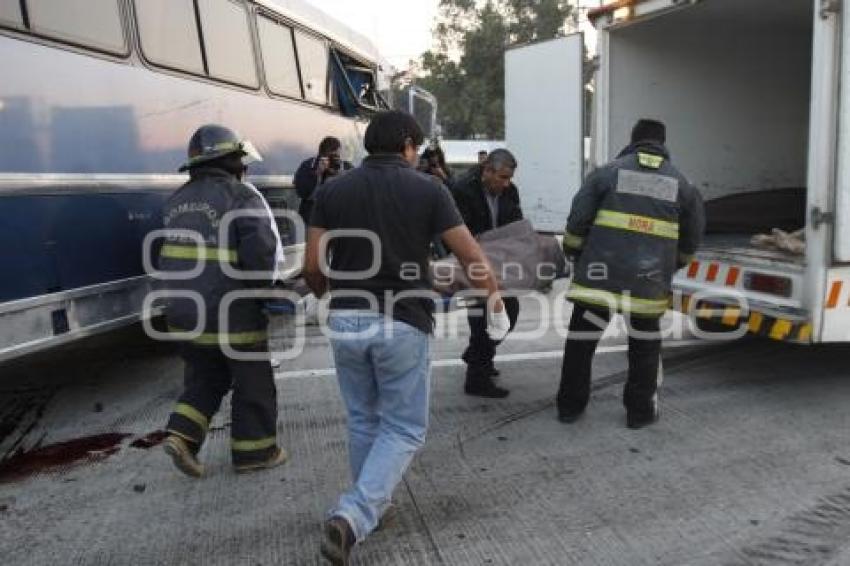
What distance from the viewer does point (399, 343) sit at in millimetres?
3152

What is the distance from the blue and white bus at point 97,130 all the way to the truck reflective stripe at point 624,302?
9.09 feet

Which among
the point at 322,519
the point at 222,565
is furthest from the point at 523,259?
the point at 222,565

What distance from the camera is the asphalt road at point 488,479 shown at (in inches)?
131

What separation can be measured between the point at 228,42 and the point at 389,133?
373 cm

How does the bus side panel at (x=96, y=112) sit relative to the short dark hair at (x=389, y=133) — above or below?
above

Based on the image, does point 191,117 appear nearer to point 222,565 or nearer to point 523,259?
point 523,259

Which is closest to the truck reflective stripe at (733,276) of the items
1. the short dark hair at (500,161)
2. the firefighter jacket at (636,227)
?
the firefighter jacket at (636,227)

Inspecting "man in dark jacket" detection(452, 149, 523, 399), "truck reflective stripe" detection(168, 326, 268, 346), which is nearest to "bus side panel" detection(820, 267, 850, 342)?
"man in dark jacket" detection(452, 149, 523, 399)

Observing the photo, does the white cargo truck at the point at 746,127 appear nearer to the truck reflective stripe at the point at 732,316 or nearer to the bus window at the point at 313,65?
the truck reflective stripe at the point at 732,316

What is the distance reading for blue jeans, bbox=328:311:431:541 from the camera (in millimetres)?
3109

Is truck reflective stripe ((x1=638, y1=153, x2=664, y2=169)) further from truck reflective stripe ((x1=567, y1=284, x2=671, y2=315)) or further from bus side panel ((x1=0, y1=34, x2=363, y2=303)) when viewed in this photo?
bus side panel ((x1=0, y1=34, x2=363, y2=303))

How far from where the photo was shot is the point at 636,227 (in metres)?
4.46

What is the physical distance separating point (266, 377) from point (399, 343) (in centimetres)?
121

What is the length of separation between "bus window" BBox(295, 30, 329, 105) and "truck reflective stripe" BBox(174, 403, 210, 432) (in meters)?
4.67
